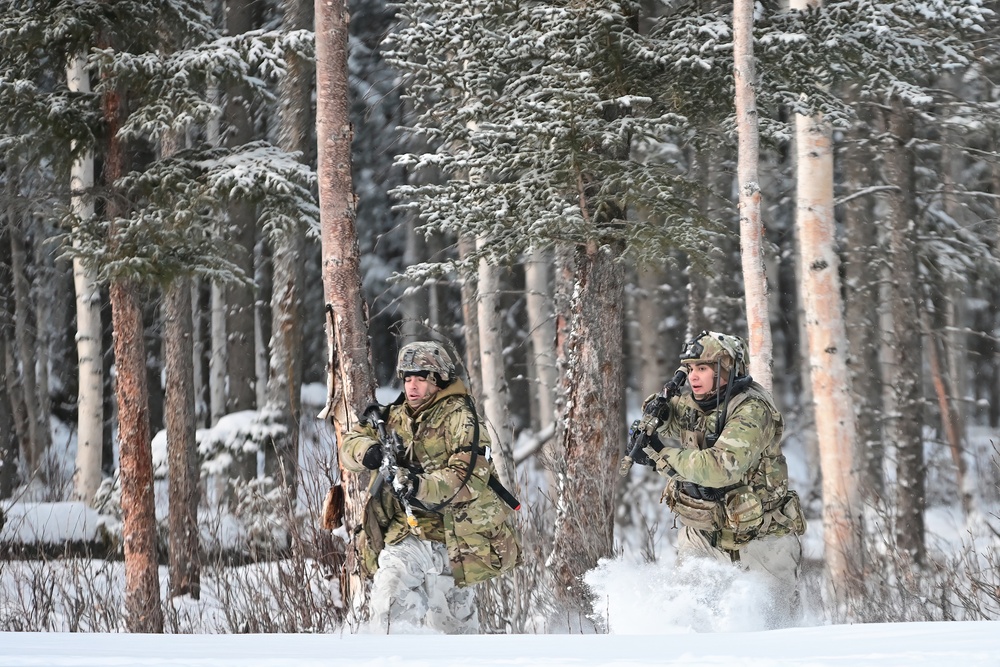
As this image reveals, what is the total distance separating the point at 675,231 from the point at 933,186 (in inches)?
391

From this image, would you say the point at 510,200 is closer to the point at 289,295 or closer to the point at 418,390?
the point at 418,390

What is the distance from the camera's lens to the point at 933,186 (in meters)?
15.9

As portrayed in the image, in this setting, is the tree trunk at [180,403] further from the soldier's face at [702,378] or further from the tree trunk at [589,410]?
the soldier's face at [702,378]

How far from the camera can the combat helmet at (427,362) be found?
5288 mm

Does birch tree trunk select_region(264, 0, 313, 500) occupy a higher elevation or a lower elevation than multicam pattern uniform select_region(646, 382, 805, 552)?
higher

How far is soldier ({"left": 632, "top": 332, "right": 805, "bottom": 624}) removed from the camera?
17.7 ft

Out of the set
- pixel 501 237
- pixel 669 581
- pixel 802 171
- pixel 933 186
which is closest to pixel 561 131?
pixel 501 237

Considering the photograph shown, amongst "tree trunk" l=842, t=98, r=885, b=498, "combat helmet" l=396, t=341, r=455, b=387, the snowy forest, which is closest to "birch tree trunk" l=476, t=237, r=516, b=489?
the snowy forest

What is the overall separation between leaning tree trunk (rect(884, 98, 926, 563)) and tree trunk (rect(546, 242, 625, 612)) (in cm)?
415

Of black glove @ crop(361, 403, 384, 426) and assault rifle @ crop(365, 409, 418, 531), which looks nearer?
assault rifle @ crop(365, 409, 418, 531)

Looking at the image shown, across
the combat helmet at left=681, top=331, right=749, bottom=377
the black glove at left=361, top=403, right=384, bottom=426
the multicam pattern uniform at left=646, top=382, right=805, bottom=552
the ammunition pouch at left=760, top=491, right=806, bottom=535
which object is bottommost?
the ammunition pouch at left=760, top=491, right=806, bottom=535

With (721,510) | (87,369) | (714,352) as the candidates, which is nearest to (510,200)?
(714,352)

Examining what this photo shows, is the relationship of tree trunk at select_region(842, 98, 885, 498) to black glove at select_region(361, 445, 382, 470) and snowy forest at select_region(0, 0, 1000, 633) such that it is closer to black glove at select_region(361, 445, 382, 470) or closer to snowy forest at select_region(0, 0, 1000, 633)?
snowy forest at select_region(0, 0, 1000, 633)

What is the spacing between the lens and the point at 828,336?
8.20 meters
